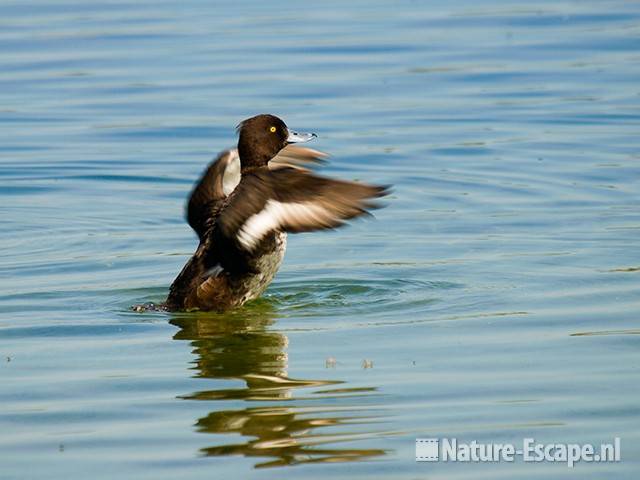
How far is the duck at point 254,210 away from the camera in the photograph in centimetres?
805

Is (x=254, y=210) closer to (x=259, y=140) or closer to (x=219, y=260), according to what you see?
(x=219, y=260)

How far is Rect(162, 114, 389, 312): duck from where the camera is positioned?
8.05m

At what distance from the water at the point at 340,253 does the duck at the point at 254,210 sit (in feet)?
0.70

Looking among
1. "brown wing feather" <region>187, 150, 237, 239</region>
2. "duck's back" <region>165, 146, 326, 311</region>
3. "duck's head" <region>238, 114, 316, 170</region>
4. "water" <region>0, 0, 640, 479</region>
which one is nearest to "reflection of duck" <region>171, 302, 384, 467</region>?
"water" <region>0, 0, 640, 479</region>

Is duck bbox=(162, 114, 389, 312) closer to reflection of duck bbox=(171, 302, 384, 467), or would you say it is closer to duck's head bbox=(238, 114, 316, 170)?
duck's head bbox=(238, 114, 316, 170)

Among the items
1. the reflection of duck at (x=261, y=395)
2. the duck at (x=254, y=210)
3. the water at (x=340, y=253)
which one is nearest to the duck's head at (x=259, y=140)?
the duck at (x=254, y=210)

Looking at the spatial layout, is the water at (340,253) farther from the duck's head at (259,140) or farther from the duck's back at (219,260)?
the duck's head at (259,140)

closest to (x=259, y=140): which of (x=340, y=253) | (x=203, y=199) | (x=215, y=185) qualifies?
(x=215, y=185)

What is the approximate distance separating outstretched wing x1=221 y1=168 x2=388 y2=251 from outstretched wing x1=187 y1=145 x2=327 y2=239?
0.85 meters

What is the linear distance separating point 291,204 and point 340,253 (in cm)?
246

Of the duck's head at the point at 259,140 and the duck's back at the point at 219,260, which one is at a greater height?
the duck's head at the point at 259,140

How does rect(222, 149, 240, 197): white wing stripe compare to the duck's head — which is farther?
rect(222, 149, 240, 197): white wing stripe

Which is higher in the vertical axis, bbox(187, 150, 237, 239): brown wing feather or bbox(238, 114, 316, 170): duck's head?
bbox(238, 114, 316, 170): duck's head

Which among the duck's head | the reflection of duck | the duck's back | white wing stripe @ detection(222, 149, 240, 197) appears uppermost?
the duck's head
